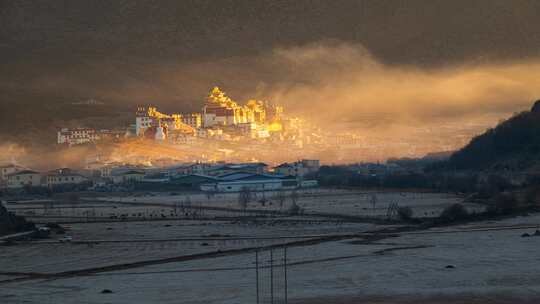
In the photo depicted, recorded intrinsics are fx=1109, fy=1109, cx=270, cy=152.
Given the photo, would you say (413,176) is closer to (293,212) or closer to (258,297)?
(293,212)

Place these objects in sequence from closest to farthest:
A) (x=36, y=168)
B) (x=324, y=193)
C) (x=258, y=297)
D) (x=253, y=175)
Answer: (x=258, y=297), (x=324, y=193), (x=253, y=175), (x=36, y=168)

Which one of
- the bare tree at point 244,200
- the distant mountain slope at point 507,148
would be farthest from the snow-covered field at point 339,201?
the distant mountain slope at point 507,148

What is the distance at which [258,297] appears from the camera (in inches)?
607

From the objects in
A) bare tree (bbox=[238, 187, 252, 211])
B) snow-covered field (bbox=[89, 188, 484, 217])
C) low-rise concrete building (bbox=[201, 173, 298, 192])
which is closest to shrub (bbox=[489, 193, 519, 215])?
snow-covered field (bbox=[89, 188, 484, 217])

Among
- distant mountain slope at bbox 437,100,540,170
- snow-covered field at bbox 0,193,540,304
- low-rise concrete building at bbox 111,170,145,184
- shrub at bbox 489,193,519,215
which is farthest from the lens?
low-rise concrete building at bbox 111,170,145,184

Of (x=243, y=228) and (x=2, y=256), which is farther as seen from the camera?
(x=243, y=228)

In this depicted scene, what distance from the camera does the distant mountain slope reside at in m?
48.1

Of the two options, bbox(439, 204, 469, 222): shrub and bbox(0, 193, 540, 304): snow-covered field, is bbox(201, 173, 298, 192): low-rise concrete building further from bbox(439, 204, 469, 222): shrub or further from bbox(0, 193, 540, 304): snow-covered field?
bbox(0, 193, 540, 304): snow-covered field

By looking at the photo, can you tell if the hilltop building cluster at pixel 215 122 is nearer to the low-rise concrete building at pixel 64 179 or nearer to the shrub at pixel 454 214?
the low-rise concrete building at pixel 64 179

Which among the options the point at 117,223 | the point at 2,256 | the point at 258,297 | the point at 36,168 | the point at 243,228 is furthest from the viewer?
the point at 36,168

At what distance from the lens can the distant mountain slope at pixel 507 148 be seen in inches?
1895

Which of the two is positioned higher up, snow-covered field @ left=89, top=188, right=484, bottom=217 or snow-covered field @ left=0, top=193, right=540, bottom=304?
snow-covered field @ left=89, top=188, right=484, bottom=217

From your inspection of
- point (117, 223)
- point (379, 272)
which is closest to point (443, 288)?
point (379, 272)

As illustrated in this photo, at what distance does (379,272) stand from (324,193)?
29.6 m
